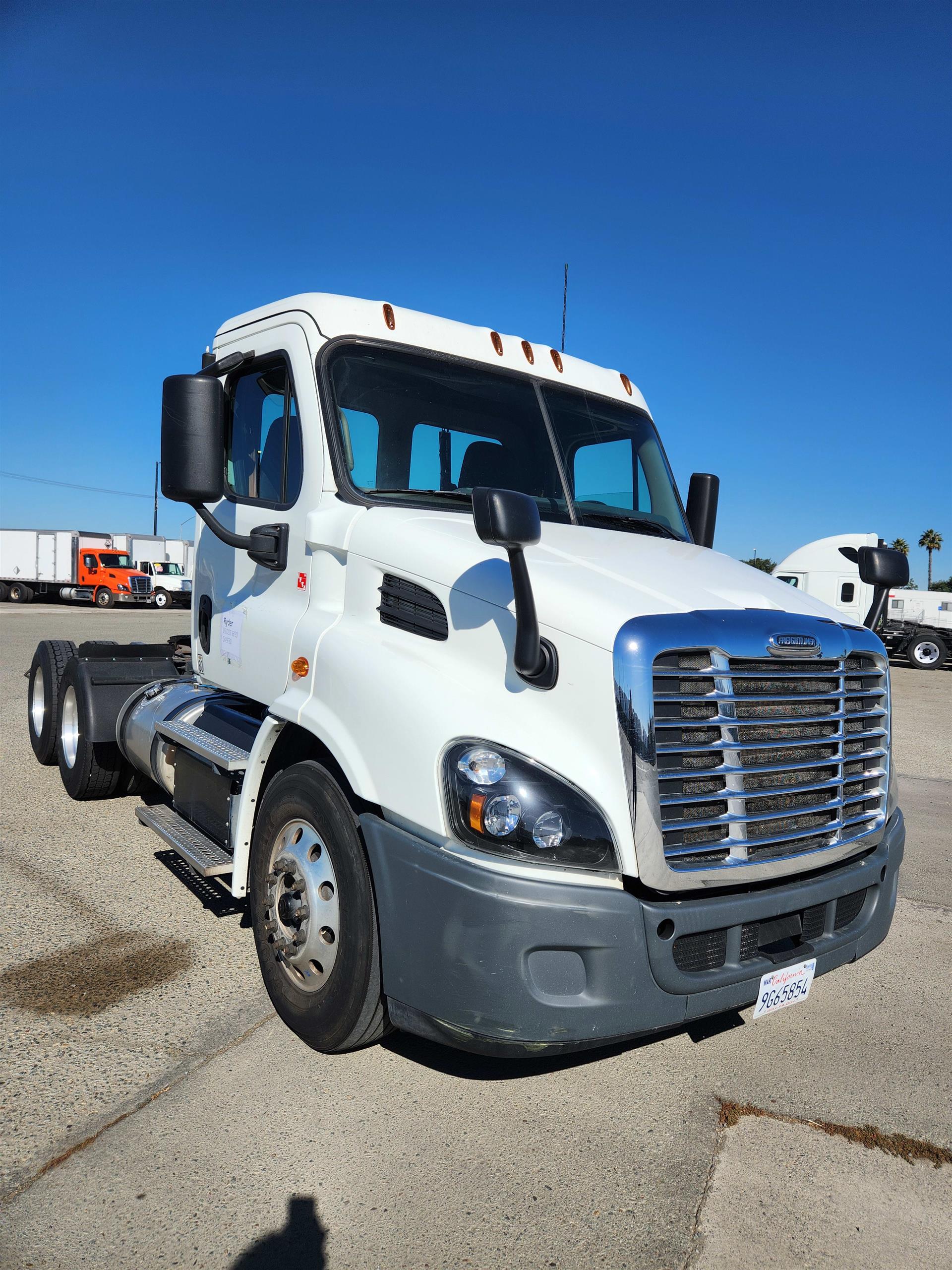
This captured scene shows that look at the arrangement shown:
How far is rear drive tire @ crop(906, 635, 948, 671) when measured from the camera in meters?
25.2

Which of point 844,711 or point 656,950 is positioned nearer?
point 656,950

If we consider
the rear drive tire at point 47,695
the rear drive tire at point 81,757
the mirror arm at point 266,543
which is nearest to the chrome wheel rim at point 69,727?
the rear drive tire at point 81,757

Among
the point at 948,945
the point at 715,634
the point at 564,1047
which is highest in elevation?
the point at 715,634

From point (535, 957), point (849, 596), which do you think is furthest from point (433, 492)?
point (849, 596)

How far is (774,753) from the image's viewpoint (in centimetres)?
280

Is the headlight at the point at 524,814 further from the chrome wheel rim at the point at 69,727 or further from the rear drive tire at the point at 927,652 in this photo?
the rear drive tire at the point at 927,652

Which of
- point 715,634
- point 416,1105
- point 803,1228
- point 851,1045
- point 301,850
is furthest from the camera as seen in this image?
point 851,1045

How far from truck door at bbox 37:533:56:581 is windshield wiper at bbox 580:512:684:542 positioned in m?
40.1

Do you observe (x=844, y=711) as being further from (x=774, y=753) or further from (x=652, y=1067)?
(x=652, y=1067)

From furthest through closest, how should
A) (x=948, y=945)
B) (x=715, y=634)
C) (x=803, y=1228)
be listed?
(x=948, y=945), (x=715, y=634), (x=803, y=1228)

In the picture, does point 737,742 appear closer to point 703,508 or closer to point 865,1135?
point 865,1135

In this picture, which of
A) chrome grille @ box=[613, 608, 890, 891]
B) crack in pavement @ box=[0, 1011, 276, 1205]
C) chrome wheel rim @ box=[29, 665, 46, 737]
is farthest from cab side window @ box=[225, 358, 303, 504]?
chrome wheel rim @ box=[29, 665, 46, 737]

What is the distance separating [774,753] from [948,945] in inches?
103

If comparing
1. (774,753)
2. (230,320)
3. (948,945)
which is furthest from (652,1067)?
(230,320)
